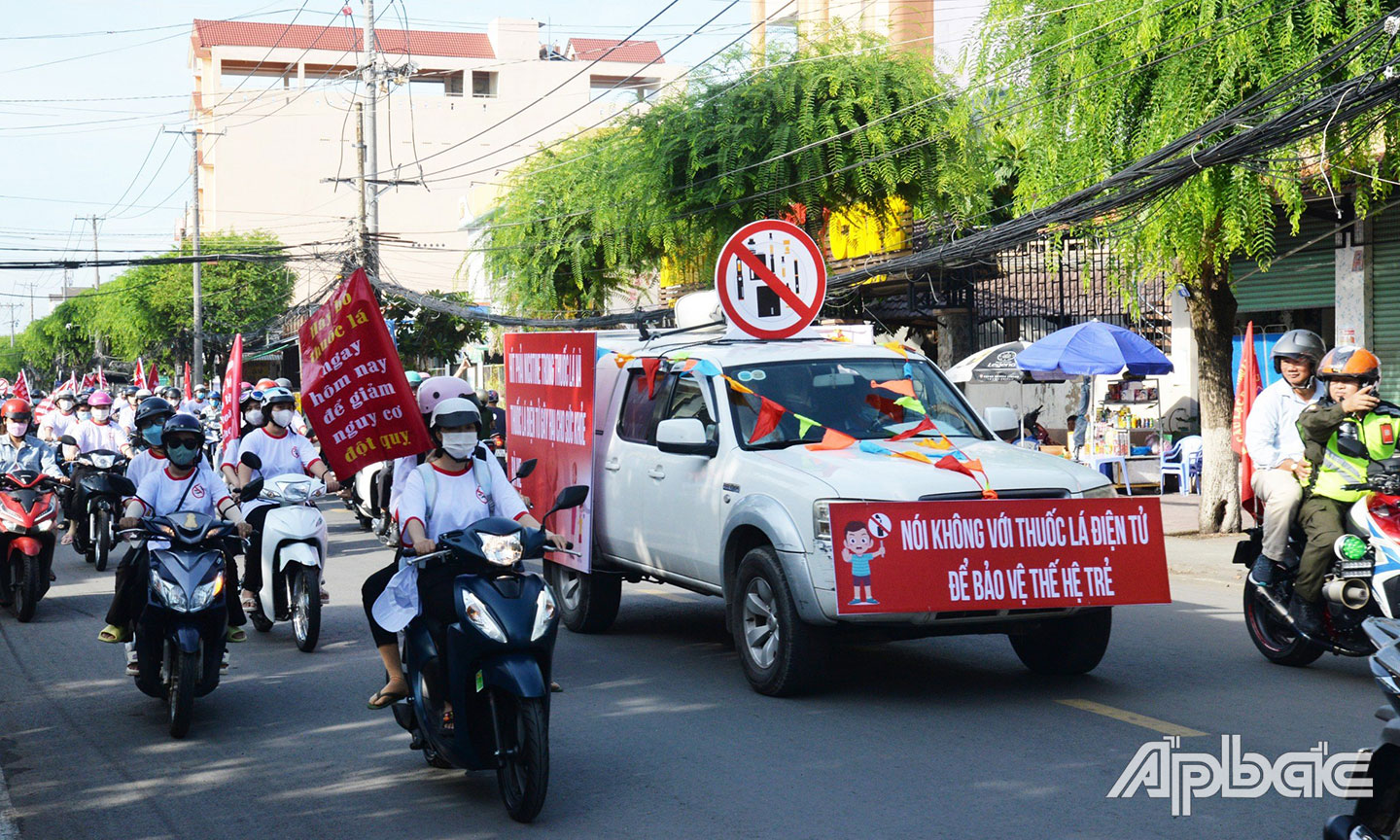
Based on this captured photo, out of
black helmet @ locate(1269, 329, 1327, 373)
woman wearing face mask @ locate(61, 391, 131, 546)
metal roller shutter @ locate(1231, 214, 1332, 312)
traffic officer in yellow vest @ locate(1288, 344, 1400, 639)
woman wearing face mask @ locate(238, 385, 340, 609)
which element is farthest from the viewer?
metal roller shutter @ locate(1231, 214, 1332, 312)

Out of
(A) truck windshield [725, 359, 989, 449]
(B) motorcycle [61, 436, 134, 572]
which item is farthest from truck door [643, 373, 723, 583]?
(B) motorcycle [61, 436, 134, 572]

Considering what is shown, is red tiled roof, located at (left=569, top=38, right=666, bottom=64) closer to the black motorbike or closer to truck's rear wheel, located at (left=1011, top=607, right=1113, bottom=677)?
truck's rear wheel, located at (left=1011, top=607, right=1113, bottom=677)

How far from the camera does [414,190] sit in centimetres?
8588

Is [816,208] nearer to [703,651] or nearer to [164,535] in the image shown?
[703,651]

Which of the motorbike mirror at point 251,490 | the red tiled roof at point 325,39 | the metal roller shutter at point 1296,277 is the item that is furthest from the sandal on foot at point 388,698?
the red tiled roof at point 325,39

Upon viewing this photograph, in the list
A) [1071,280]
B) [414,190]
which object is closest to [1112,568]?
[1071,280]

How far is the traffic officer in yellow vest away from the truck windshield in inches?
74.6

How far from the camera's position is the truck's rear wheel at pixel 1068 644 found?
790 cm

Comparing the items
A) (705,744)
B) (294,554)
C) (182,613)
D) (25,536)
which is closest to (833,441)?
(705,744)

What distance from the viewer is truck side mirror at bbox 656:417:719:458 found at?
812 centimetres

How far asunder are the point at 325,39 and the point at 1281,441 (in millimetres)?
87670

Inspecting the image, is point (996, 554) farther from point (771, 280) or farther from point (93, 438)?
point (93, 438)

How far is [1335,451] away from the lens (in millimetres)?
7953

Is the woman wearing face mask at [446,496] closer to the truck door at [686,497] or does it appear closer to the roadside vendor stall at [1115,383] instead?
the truck door at [686,497]
